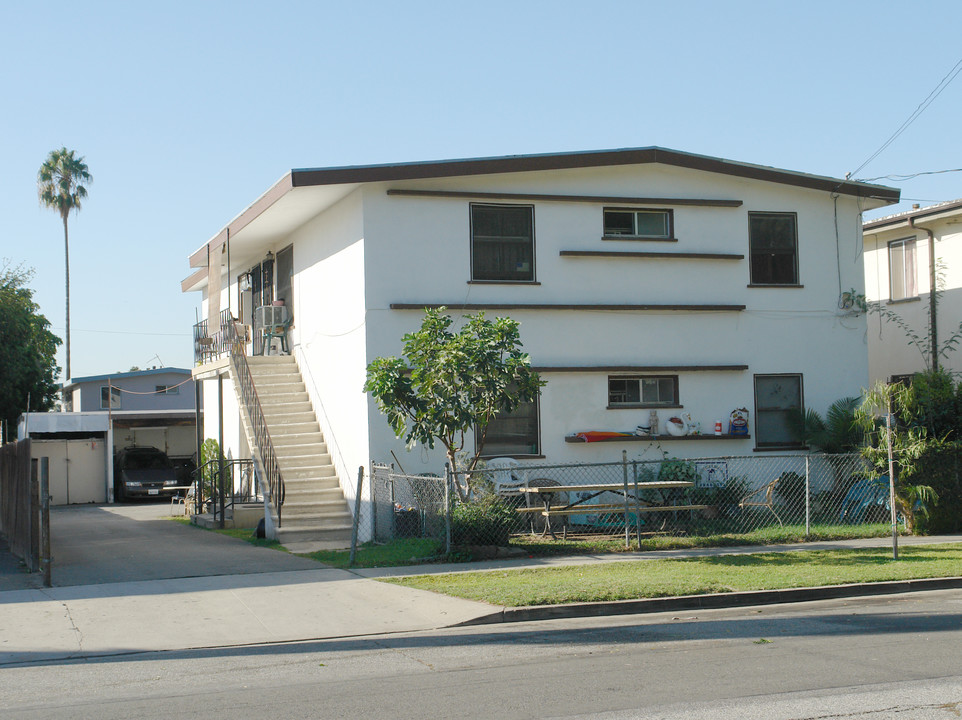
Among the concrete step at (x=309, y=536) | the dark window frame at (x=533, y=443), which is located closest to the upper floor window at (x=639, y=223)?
the dark window frame at (x=533, y=443)

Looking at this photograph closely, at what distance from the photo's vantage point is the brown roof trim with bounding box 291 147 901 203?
1773 centimetres

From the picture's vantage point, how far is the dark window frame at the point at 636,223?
65.3 feet

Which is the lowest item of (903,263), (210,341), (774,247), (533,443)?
(533,443)

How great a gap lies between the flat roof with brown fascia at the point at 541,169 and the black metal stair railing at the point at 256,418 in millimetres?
2580

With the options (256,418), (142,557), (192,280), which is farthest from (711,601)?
(192,280)

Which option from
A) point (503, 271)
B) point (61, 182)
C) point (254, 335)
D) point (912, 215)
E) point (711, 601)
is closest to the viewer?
point (711, 601)

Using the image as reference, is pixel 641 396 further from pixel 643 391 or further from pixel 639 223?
pixel 639 223

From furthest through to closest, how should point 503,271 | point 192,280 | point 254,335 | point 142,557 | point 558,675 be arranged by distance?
1. point 192,280
2. point 254,335
3. point 503,271
4. point 142,557
5. point 558,675

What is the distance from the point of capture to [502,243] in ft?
62.8

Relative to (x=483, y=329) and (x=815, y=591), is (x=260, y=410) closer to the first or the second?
(x=483, y=329)

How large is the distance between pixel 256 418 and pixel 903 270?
1571 centimetres

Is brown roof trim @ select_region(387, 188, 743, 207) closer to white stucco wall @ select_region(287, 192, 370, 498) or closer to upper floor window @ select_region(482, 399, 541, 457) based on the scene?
white stucco wall @ select_region(287, 192, 370, 498)

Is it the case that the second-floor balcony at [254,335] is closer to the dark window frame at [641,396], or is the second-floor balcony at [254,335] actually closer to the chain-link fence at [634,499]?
the chain-link fence at [634,499]

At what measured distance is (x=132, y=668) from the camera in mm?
8539
